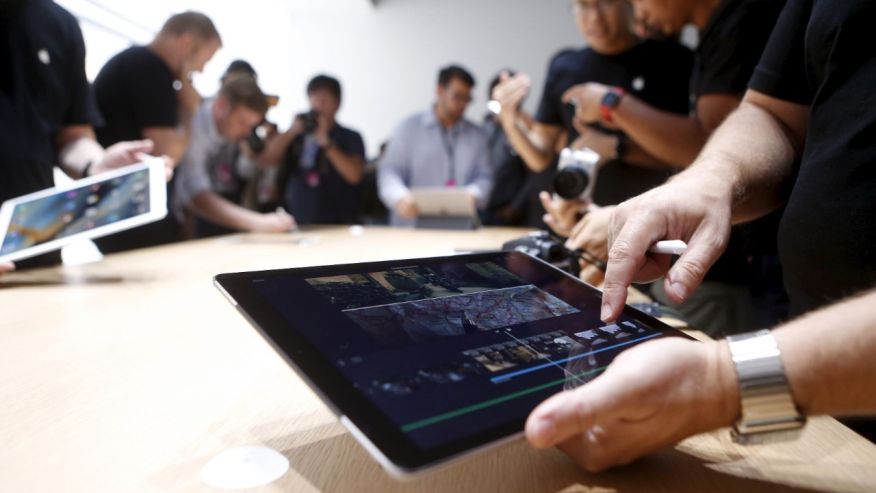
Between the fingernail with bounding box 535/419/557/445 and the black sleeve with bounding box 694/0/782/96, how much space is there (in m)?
1.14

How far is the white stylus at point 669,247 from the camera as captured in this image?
61 centimetres

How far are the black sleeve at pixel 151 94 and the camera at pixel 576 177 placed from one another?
1460mm

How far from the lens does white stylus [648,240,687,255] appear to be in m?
0.61

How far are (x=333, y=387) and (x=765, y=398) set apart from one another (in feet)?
1.02

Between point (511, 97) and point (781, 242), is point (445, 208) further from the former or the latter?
point (781, 242)

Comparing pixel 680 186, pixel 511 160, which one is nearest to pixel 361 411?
pixel 680 186

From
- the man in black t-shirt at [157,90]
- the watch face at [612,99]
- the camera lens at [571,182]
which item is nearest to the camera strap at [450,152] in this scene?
the man in black t-shirt at [157,90]

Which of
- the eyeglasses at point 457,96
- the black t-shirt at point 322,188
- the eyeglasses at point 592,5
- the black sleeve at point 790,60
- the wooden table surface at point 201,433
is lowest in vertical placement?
the black t-shirt at point 322,188

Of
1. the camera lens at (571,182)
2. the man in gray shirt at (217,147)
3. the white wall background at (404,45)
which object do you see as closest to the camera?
the camera lens at (571,182)

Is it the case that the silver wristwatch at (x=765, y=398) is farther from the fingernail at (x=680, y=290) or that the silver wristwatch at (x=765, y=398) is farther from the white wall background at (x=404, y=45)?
the white wall background at (x=404, y=45)

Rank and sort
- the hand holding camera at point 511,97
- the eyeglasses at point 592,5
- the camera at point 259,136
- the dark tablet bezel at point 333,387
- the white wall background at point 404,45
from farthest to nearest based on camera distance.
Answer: the white wall background at point 404,45 < the camera at point 259,136 < the hand holding camera at point 511,97 < the eyeglasses at point 592,5 < the dark tablet bezel at point 333,387

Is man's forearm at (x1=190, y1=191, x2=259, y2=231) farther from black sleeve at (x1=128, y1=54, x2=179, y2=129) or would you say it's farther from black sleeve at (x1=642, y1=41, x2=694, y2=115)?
black sleeve at (x1=642, y1=41, x2=694, y2=115)

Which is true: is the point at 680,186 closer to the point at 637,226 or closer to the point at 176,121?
the point at 637,226

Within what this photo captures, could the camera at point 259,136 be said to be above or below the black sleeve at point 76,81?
below
